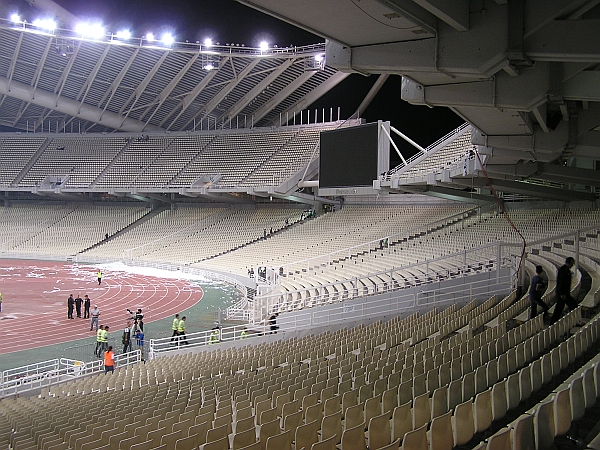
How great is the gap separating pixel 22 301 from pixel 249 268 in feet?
40.1

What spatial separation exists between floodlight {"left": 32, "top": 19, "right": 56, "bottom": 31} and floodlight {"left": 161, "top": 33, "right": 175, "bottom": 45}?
683 cm

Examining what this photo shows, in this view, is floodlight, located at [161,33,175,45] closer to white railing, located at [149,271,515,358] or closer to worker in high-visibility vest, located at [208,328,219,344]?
white railing, located at [149,271,515,358]

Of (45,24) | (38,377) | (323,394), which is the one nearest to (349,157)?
(38,377)

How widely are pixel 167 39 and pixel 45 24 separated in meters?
7.59

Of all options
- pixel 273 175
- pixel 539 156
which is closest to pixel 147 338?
pixel 539 156

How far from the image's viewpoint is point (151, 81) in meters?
43.3

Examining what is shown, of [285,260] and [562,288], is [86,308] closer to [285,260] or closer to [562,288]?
[285,260]

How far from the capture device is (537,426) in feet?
14.0

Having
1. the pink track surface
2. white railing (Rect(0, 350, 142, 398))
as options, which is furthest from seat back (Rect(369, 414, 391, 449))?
the pink track surface

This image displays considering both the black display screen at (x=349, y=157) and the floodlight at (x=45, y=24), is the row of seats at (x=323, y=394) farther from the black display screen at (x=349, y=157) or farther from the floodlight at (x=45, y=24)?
the floodlight at (x=45, y=24)

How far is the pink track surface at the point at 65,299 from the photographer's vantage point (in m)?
19.2

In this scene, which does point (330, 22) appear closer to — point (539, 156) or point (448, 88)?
point (448, 88)

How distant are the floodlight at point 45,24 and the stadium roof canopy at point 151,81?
306 millimetres

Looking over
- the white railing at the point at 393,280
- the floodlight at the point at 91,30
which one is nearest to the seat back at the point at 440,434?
the white railing at the point at 393,280
